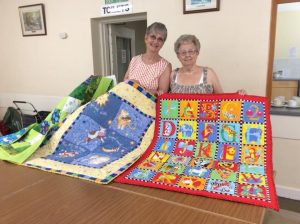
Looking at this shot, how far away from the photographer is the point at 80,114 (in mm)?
1301

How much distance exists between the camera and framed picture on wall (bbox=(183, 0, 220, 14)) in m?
1.98

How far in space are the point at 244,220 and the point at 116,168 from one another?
0.54 m

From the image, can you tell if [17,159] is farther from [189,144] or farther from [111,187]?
[189,144]

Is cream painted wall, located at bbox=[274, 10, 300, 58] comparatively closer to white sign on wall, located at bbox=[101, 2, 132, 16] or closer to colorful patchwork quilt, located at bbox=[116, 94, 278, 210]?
colorful patchwork quilt, located at bbox=[116, 94, 278, 210]

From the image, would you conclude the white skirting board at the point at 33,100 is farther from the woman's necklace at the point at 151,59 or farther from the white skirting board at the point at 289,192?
the white skirting board at the point at 289,192

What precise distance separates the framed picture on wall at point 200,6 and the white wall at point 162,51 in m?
0.04

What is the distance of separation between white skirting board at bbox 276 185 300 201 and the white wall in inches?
1.3

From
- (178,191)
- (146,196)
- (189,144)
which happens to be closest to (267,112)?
(189,144)

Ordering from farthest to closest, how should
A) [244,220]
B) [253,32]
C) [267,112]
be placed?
1. [253,32]
2. [267,112]
3. [244,220]

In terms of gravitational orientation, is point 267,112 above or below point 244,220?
above

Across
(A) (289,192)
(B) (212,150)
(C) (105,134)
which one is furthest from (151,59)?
(A) (289,192)

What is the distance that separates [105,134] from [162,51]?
4.06ft

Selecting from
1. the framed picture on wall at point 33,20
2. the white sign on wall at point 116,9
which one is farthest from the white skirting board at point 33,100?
the white sign on wall at point 116,9

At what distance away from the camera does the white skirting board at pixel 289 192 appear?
2.09 meters
